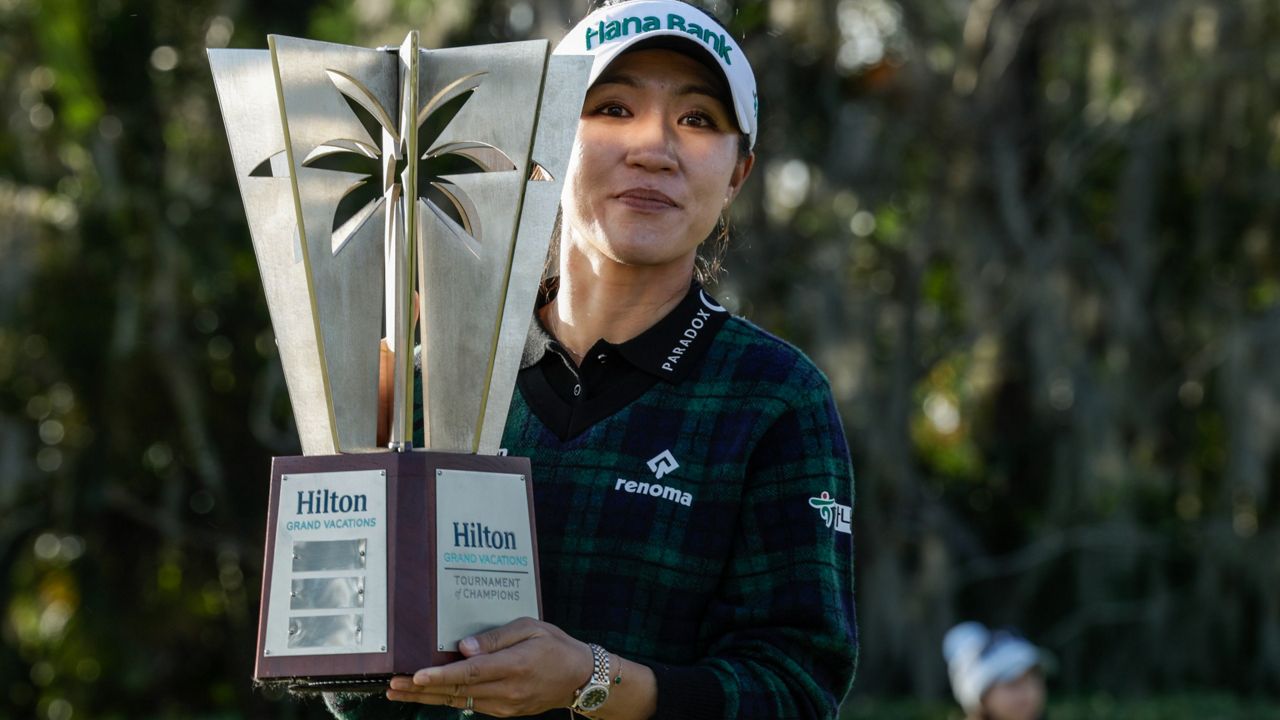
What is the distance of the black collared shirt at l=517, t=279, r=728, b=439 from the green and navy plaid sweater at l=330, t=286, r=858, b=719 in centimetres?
2

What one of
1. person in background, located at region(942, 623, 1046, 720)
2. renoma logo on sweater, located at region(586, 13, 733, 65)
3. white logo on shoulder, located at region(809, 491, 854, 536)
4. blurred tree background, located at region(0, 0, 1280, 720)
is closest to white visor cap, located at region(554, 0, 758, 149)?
renoma logo on sweater, located at region(586, 13, 733, 65)

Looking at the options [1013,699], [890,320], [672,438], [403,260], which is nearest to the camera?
[403,260]

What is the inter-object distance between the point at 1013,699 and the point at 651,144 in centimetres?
427

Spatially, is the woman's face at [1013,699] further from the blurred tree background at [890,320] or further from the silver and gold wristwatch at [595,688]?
the silver and gold wristwatch at [595,688]

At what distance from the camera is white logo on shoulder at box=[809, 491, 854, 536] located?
6.03 feet

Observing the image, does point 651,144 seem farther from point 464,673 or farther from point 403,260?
point 464,673

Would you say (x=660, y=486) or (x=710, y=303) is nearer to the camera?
(x=660, y=486)

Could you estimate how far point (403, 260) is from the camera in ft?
5.80

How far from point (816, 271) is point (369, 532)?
8793 millimetres

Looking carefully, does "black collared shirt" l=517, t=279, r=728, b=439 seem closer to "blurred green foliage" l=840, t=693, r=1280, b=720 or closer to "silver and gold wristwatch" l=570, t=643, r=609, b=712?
"silver and gold wristwatch" l=570, t=643, r=609, b=712

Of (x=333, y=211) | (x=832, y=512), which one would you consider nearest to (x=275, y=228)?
(x=333, y=211)

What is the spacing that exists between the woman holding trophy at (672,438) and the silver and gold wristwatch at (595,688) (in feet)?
0.09

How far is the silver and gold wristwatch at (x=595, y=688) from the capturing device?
1.62m

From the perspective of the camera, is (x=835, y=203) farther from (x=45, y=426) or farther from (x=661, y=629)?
(x=661, y=629)
